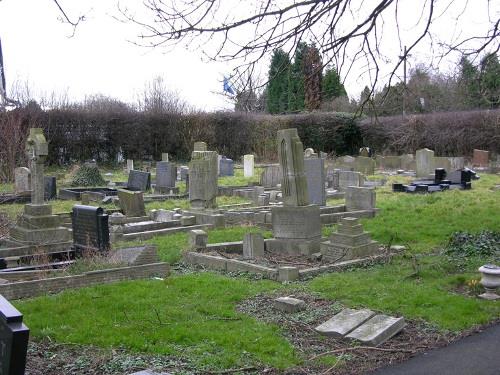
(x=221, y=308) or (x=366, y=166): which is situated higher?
(x=366, y=166)

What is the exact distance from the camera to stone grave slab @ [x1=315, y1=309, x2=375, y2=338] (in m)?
6.43

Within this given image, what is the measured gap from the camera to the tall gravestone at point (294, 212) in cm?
1101

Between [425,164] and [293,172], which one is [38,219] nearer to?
[293,172]

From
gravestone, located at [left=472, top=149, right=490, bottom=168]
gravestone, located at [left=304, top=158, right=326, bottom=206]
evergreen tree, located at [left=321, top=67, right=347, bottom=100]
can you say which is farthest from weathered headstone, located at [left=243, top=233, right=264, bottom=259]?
gravestone, located at [left=472, top=149, right=490, bottom=168]

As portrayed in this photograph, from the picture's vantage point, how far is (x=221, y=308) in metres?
7.39

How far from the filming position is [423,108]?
42.9 m

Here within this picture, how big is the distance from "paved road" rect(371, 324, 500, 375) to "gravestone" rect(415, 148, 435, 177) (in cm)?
2161

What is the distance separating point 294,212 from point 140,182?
1260 centimetres

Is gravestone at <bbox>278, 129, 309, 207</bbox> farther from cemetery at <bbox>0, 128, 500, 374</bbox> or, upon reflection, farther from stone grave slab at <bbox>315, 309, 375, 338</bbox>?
stone grave slab at <bbox>315, 309, 375, 338</bbox>

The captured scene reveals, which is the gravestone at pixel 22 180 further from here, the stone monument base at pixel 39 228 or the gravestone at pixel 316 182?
the gravestone at pixel 316 182

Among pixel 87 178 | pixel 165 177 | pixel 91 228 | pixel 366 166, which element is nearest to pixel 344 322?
pixel 91 228

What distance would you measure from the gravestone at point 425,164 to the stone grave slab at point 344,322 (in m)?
21.4

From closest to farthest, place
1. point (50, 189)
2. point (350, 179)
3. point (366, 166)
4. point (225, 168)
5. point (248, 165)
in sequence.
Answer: point (50, 189)
point (350, 179)
point (366, 166)
point (248, 165)
point (225, 168)

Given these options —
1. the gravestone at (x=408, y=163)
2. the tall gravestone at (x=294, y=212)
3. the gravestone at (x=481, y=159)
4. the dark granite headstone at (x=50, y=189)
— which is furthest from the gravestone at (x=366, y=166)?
the tall gravestone at (x=294, y=212)
